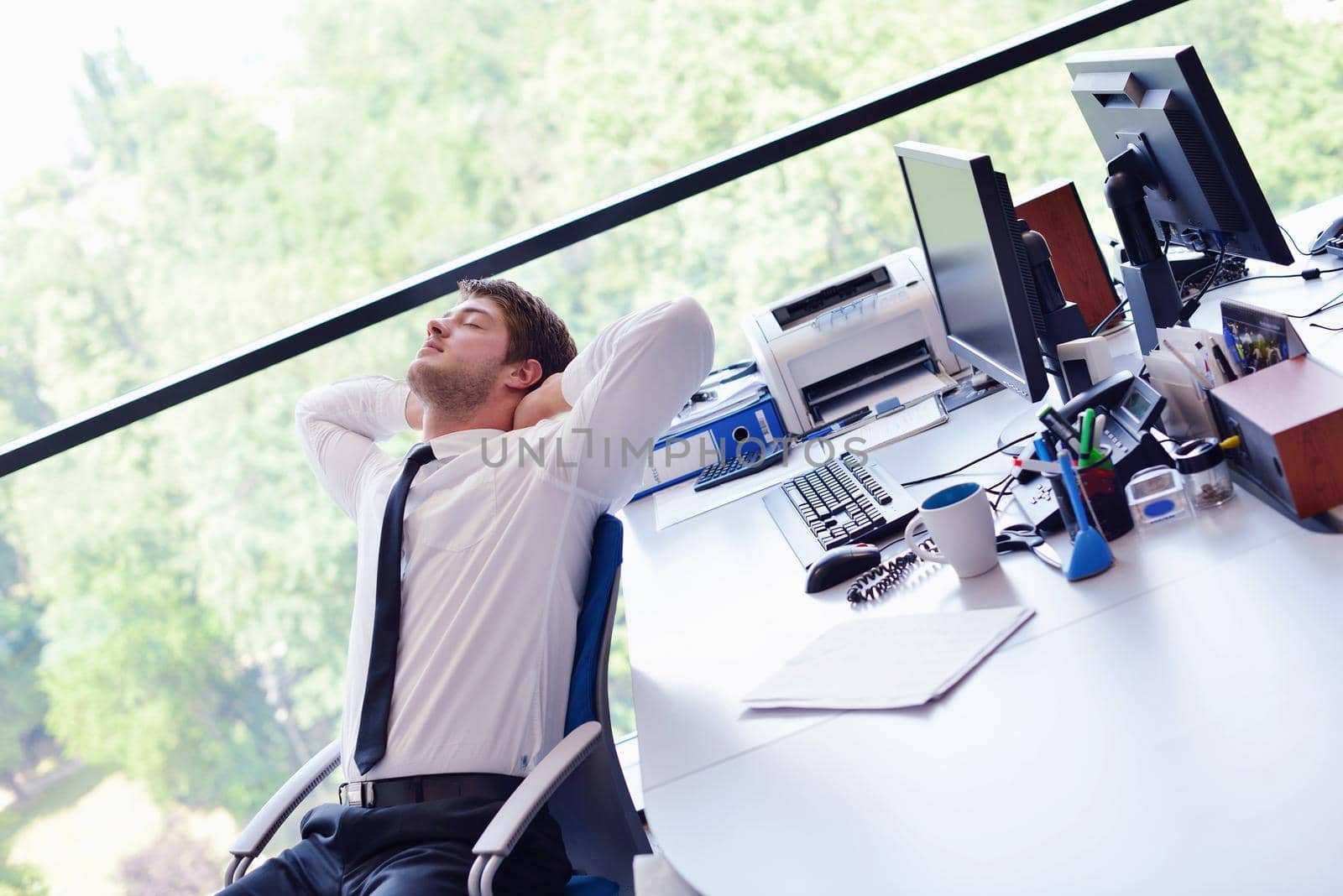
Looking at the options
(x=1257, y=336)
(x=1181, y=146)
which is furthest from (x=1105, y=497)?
(x=1181, y=146)

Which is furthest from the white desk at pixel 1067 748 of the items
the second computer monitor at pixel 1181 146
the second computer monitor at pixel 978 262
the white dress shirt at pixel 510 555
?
the second computer monitor at pixel 1181 146

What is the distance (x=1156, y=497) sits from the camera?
1.39 m

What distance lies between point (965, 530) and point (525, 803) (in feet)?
2.16

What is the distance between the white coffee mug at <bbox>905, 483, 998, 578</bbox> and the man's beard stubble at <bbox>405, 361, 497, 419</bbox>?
91 cm

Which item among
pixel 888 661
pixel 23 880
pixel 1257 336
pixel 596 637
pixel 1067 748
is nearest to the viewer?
pixel 1067 748

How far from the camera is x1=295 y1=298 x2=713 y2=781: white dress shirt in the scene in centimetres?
163

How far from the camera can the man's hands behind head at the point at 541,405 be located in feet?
6.56

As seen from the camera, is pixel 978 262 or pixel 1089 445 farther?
pixel 978 262

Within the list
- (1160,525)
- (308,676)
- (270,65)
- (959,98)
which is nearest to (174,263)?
(270,65)

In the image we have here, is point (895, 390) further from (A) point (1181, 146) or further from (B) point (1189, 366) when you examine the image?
(B) point (1189, 366)

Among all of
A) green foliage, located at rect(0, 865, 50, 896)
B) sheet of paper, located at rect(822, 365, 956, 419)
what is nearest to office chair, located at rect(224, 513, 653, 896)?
sheet of paper, located at rect(822, 365, 956, 419)

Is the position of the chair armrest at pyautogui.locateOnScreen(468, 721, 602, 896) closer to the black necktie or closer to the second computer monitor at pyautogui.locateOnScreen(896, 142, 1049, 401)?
the black necktie

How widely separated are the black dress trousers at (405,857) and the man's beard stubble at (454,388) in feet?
2.40

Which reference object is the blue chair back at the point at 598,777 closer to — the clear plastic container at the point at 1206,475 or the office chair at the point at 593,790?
the office chair at the point at 593,790
